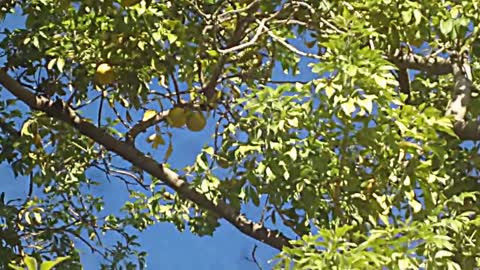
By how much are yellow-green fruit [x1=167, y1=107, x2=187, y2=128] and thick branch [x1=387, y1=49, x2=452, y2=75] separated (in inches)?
30.9

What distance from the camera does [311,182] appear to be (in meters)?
2.82

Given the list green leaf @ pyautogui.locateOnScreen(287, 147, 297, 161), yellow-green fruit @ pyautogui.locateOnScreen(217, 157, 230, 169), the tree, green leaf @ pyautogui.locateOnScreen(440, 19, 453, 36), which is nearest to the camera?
the tree

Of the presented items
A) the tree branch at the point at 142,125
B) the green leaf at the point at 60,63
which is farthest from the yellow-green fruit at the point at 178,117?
the green leaf at the point at 60,63

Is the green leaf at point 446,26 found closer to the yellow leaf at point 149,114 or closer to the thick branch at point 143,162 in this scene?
the thick branch at point 143,162

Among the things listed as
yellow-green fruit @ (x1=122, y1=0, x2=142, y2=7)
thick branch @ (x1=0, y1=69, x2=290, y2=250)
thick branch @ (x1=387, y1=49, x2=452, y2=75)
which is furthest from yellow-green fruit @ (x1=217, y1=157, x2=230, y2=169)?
thick branch @ (x1=387, y1=49, x2=452, y2=75)

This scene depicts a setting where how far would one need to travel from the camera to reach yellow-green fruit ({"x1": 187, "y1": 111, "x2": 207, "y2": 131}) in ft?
10.9

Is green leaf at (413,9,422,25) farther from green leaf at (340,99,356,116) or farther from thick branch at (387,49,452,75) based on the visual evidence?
thick branch at (387,49,452,75)

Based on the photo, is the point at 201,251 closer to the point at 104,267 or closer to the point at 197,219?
the point at 104,267

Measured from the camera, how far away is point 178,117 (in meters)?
3.35

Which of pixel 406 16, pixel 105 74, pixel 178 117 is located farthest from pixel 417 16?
pixel 105 74

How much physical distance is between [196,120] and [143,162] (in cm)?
31

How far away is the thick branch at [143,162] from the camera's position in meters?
3.37

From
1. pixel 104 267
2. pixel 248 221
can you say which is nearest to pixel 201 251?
pixel 104 267

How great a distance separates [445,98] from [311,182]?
1093 millimetres
